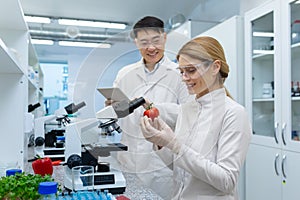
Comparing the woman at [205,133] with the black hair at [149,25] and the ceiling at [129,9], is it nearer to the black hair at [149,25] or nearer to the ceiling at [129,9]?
the black hair at [149,25]

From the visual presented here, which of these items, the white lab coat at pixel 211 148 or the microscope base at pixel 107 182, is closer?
the white lab coat at pixel 211 148

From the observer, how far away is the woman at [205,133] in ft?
3.49

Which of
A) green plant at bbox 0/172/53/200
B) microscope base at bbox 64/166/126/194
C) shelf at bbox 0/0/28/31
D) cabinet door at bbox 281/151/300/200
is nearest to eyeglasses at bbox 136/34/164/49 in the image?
shelf at bbox 0/0/28/31

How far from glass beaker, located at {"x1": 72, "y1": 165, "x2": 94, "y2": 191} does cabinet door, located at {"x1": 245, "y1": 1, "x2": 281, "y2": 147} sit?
1.37 metres

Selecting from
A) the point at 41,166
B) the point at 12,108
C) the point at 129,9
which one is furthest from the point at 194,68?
the point at 129,9

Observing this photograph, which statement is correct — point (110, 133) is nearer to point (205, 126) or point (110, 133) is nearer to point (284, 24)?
point (205, 126)

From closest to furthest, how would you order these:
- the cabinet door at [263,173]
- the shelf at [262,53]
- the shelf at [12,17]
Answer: the shelf at [12,17] < the cabinet door at [263,173] < the shelf at [262,53]

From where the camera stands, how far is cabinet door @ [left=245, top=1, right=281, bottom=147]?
217 cm

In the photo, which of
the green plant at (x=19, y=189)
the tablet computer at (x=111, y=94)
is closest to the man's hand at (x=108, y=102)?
the tablet computer at (x=111, y=94)

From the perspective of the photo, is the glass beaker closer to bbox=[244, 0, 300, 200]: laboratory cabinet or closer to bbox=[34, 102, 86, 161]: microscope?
→ bbox=[34, 102, 86, 161]: microscope

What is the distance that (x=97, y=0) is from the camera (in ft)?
14.1

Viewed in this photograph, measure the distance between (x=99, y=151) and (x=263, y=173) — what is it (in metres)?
1.44

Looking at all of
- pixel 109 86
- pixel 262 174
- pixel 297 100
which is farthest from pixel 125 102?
pixel 262 174

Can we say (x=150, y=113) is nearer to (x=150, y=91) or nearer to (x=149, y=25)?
(x=150, y=91)
